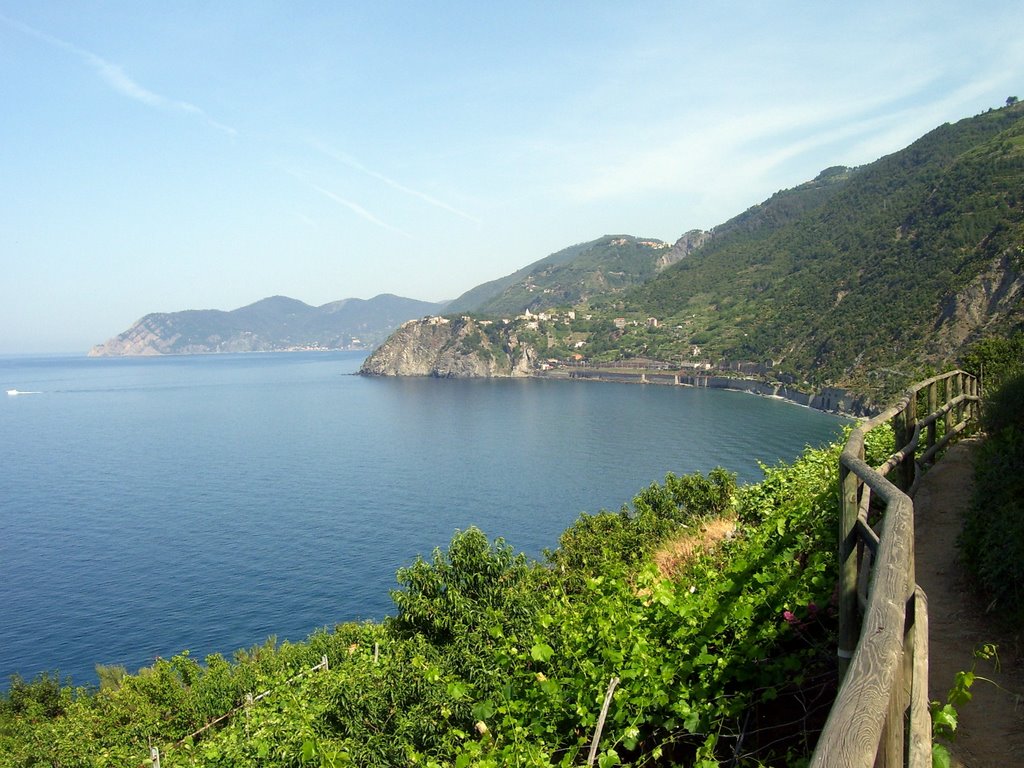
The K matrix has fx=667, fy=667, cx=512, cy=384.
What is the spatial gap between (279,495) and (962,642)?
62.9 metres

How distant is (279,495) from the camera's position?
62.0m

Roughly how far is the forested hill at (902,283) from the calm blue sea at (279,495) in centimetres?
1736

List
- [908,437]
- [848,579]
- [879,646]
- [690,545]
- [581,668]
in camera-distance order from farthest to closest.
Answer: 1. [690,545]
2. [908,437]
3. [581,668]
4. [848,579]
5. [879,646]

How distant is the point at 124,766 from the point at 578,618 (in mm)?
15083

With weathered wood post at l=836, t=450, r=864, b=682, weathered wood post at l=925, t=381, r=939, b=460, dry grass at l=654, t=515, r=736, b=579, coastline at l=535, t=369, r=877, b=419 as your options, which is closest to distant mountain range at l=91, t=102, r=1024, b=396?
coastline at l=535, t=369, r=877, b=419

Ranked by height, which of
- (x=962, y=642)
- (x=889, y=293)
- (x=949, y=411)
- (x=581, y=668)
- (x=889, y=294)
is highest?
(x=889, y=293)

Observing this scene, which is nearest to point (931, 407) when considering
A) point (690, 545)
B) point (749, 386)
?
point (690, 545)

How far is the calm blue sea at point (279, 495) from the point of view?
3716cm

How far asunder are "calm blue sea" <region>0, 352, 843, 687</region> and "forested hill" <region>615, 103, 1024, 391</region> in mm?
17365

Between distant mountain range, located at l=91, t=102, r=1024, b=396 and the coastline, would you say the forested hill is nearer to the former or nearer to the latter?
distant mountain range, located at l=91, t=102, r=1024, b=396

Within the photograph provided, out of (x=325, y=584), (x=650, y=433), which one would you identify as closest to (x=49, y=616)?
(x=325, y=584)

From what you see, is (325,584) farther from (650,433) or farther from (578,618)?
(650,433)

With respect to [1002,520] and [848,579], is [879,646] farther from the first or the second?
[1002,520]

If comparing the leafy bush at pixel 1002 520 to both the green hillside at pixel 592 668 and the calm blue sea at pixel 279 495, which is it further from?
the calm blue sea at pixel 279 495
